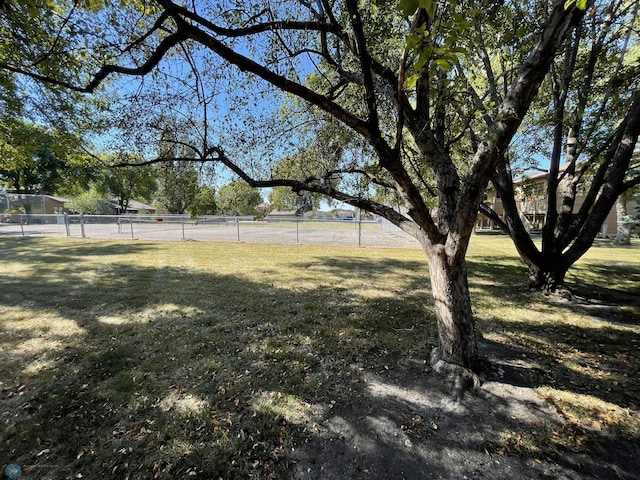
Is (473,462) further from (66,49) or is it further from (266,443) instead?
(66,49)

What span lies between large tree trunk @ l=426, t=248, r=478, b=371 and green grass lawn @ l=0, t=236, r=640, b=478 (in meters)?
0.67

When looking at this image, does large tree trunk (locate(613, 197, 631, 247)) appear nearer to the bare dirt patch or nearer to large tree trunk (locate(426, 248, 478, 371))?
the bare dirt patch

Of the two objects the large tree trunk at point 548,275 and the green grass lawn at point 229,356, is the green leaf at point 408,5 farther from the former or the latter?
the large tree trunk at point 548,275

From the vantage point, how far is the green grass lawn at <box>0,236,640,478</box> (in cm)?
203

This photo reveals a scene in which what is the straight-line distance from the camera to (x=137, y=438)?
6.77 ft

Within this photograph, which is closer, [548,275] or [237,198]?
[237,198]

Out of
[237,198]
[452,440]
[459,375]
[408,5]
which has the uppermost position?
[408,5]

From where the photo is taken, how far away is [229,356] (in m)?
3.25

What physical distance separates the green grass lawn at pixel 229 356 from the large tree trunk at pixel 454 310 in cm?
67

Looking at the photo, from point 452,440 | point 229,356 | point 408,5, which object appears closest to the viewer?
point 408,5

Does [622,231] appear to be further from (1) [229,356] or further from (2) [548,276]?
(1) [229,356]

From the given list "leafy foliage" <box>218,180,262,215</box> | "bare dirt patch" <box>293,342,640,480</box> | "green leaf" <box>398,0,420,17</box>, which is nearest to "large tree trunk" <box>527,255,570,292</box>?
"bare dirt patch" <box>293,342,640,480</box>

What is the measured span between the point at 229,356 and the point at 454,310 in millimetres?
2542

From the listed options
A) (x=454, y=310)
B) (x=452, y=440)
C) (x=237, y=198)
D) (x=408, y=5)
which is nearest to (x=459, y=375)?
(x=454, y=310)
